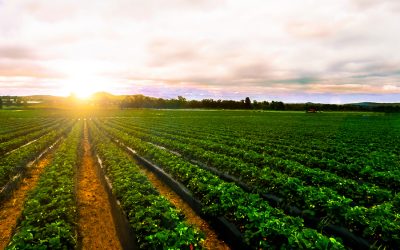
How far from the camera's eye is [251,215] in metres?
6.78

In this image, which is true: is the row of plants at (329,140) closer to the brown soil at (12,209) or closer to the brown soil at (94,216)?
the brown soil at (94,216)

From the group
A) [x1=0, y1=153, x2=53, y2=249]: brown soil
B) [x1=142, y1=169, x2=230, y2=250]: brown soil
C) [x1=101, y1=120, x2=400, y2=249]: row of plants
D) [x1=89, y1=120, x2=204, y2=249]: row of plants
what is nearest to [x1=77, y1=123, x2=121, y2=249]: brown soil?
[x1=89, y1=120, x2=204, y2=249]: row of plants

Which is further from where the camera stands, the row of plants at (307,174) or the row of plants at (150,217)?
the row of plants at (307,174)

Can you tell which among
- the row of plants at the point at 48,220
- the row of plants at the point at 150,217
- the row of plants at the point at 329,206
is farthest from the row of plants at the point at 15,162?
the row of plants at the point at 329,206

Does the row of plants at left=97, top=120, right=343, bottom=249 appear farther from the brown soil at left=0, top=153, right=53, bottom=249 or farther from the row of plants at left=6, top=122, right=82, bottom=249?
the brown soil at left=0, top=153, right=53, bottom=249

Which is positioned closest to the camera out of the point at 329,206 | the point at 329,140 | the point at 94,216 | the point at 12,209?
the point at 329,206

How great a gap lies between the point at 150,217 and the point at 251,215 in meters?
2.54

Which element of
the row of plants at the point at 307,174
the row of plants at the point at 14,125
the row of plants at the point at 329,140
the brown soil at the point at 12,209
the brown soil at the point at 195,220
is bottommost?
the row of plants at the point at 14,125

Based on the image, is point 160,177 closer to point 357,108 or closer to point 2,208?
point 2,208

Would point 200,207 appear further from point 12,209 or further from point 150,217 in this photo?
point 12,209

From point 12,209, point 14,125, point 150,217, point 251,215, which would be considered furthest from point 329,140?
point 14,125

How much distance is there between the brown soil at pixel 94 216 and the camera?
25.9 feet

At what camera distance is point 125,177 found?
11102 millimetres

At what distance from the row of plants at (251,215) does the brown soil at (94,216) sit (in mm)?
2953
